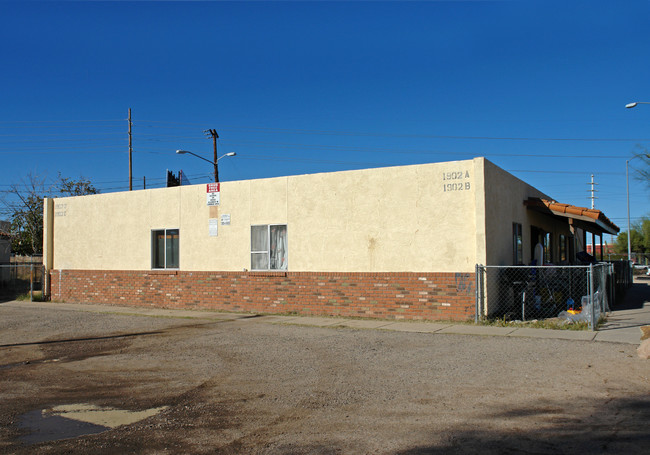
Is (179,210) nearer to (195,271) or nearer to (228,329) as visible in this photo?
(195,271)

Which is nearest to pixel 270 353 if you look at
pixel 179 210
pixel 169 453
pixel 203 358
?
pixel 203 358

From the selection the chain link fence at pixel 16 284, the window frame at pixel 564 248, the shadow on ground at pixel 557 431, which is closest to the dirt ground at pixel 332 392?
the shadow on ground at pixel 557 431

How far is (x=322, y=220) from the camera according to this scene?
14.8 m

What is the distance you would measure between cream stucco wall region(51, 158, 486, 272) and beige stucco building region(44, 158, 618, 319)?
30 millimetres

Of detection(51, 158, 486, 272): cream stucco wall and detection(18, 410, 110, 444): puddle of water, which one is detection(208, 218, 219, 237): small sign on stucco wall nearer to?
detection(51, 158, 486, 272): cream stucco wall

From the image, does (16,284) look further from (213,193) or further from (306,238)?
(306,238)

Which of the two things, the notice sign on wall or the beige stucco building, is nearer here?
the beige stucco building

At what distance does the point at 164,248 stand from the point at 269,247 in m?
4.10

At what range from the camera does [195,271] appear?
16781 mm

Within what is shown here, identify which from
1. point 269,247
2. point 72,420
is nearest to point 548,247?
A: point 269,247

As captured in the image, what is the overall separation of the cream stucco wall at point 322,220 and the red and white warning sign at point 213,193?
0.64ft

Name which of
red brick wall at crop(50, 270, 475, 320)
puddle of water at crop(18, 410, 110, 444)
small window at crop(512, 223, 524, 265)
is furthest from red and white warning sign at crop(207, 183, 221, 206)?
puddle of water at crop(18, 410, 110, 444)

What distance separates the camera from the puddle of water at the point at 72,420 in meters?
5.45

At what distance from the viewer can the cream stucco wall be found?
13.1m
